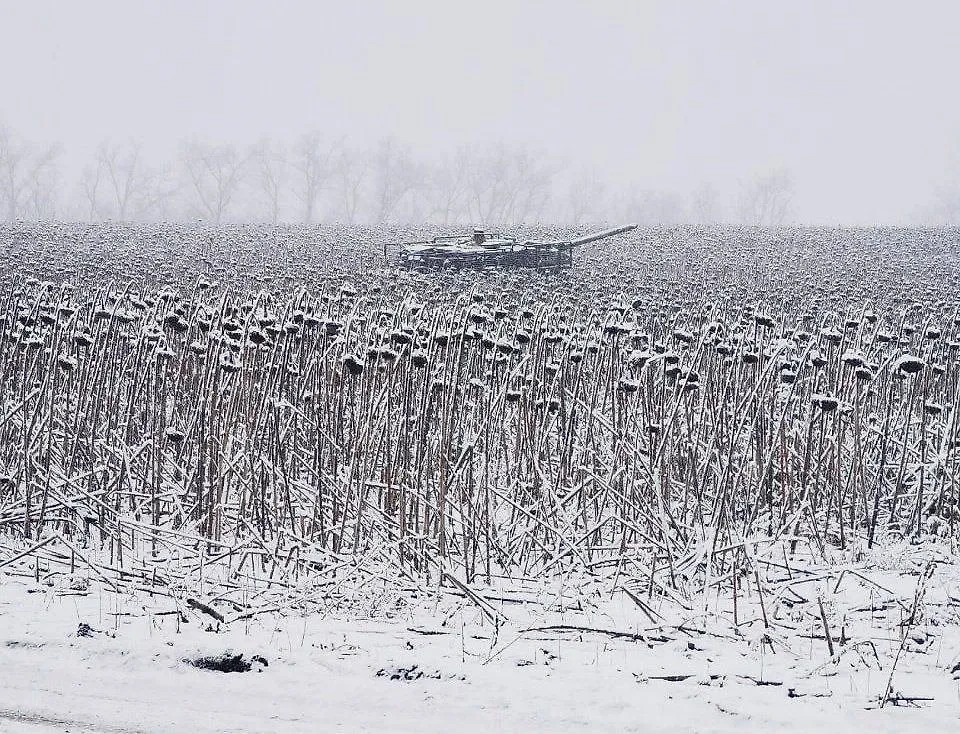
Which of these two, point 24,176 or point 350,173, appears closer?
point 350,173

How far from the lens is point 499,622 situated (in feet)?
14.3

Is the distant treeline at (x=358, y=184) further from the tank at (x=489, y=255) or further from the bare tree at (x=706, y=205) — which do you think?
the tank at (x=489, y=255)

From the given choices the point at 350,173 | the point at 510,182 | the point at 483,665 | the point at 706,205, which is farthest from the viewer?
the point at 706,205

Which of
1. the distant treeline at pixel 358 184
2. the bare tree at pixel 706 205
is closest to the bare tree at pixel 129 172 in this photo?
the distant treeline at pixel 358 184

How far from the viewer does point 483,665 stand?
385 cm

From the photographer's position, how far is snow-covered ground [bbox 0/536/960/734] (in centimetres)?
342

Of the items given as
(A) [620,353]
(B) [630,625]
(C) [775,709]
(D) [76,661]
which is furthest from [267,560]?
(A) [620,353]

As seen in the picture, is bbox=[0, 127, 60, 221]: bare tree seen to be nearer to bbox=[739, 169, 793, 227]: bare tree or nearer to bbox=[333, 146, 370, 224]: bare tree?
bbox=[333, 146, 370, 224]: bare tree

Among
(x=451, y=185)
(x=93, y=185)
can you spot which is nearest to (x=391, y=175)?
(x=451, y=185)

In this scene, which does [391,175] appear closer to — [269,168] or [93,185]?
[269,168]

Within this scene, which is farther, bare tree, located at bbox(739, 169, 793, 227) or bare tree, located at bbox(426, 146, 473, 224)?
bare tree, located at bbox(739, 169, 793, 227)

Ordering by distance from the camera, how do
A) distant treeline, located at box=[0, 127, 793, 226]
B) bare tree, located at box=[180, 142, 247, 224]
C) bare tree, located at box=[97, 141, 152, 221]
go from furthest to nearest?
bare tree, located at box=[97, 141, 152, 221], distant treeline, located at box=[0, 127, 793, 226], bare tree, located at box=[180, 142, 247, 224]

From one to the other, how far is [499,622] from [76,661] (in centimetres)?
178

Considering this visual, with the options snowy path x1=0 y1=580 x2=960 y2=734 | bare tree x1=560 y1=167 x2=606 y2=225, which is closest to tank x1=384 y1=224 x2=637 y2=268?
snowy path x1=0 y1=580 x2=960 y2=734
